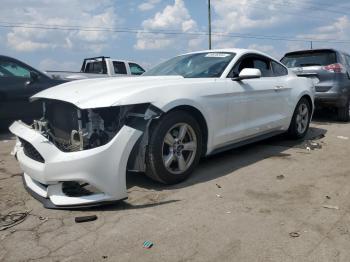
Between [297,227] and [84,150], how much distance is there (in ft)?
6.35

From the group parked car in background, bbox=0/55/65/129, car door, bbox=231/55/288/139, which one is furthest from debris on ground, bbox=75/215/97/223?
parked car in background, bbox=0/55/65/129

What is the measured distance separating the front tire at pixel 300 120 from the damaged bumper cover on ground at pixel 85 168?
3377 mm

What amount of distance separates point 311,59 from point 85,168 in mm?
6781

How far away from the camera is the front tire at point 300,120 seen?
6.45 m

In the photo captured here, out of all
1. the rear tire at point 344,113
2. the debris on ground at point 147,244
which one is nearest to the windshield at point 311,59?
the rear tire at point 344,113

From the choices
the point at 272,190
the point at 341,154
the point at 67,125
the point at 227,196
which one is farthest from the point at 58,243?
the point at 341,154

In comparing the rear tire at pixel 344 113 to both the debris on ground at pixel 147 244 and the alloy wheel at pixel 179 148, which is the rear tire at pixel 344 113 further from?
the debris on ground at pixel 147 244

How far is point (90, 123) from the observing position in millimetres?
3674

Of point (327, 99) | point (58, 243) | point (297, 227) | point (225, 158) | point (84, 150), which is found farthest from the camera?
point (327, 99)

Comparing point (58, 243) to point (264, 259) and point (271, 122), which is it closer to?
point (264, 259)

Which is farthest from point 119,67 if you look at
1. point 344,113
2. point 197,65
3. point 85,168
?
point 85,168

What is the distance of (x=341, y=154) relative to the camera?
5805 mm

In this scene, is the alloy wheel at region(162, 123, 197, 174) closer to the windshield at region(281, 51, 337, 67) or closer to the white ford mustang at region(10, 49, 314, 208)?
the white ford mustang at region(10, 49, 314, 208)

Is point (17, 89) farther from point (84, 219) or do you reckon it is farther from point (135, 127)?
point (84, 219)
